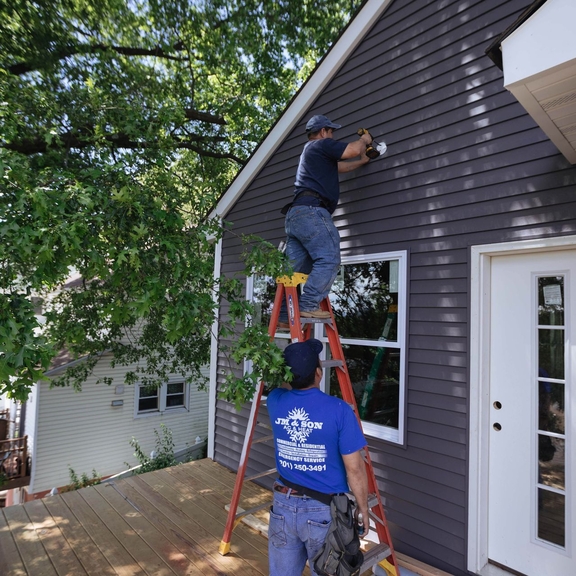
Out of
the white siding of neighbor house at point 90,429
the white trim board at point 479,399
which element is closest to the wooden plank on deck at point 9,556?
the white trim board at point 479,399

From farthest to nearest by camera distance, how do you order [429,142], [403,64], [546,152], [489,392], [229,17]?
[229,17] < [403,64] < [429,142] < [489,392] < [546,152]

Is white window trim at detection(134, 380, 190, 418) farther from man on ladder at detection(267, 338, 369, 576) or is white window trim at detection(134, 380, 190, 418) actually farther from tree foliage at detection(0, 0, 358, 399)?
man on ladder at detection(267, 338, 369, 576)

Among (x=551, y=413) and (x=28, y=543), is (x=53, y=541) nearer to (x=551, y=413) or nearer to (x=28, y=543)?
(x=28, y=543)

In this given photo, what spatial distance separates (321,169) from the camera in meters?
3.04

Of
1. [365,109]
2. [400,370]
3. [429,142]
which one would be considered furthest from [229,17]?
[400,370]

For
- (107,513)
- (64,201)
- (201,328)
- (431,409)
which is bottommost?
(107,513)

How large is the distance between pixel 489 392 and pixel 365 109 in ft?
8.52

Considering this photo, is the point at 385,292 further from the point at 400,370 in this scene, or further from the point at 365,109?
the point at 365,109

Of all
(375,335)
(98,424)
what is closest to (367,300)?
(375,335)

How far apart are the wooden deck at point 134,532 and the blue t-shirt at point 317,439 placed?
1.41 meters

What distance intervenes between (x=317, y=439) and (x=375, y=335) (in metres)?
1.73

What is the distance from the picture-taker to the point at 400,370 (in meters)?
3.17

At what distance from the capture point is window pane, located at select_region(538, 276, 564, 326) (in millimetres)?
2506

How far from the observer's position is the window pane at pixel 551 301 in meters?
2.51
